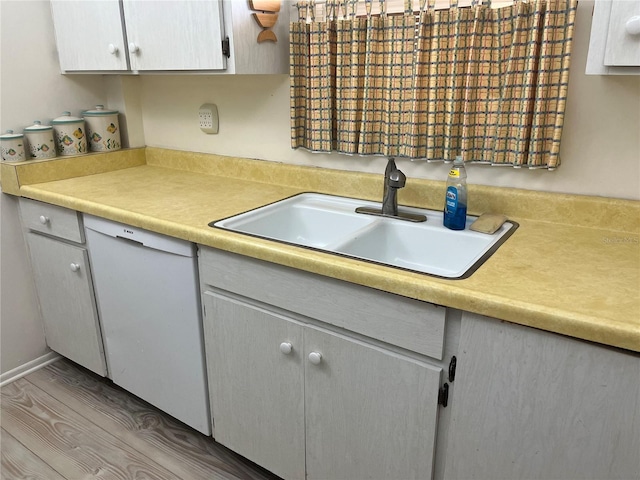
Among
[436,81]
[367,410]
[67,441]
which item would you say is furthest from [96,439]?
[436,81]

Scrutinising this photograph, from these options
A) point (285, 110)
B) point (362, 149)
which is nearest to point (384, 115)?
point (362, 149)

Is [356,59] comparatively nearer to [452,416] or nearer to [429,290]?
[429,290]

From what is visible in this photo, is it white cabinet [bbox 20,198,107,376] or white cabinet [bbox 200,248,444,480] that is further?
white cabinet [bbox 20,198,107,376]

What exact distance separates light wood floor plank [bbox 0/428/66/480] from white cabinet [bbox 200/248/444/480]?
0.67 meters

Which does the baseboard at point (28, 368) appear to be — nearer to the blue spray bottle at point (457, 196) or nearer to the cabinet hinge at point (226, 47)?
the cabinet hinge at point (226, 47)

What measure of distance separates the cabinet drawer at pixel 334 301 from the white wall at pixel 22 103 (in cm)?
114

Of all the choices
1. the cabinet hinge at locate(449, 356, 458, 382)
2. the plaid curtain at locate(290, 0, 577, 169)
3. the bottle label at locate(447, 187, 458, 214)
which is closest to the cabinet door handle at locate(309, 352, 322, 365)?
the cabinet hinge at locate(449, 356, 458, 382)

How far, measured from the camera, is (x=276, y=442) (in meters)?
1.50

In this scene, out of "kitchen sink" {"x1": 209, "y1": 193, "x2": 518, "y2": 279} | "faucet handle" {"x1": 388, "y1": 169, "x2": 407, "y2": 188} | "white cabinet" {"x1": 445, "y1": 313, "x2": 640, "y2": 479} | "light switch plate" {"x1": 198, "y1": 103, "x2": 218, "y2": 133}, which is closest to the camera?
"white cabinet" {"x1": 445, "y1": 313, "x2": 640, "y2": 479}

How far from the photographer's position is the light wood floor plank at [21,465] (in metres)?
1.71

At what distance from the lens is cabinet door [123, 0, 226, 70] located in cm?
159

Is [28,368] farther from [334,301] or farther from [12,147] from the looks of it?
[334,301]

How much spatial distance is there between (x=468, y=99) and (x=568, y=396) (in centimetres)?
90

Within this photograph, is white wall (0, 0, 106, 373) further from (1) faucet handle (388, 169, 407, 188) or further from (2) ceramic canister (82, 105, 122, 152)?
(1) faucet handle (388, 169, 407, 188)
